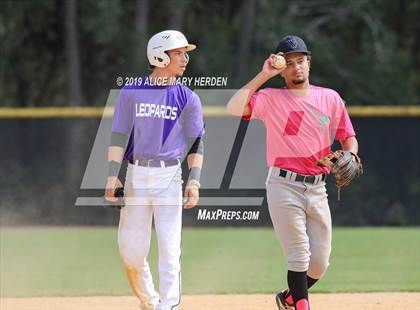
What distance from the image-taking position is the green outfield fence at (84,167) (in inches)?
691

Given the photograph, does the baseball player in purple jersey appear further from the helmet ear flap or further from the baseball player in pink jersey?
the baseball player in pink jersey

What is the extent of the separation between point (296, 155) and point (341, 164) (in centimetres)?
33

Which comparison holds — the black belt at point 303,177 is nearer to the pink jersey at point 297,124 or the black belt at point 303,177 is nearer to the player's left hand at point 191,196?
the pink jersey at point 297,124

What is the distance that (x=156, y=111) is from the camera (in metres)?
6.45

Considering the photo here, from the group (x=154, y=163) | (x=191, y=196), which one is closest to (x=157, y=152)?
(x=154, y=163)

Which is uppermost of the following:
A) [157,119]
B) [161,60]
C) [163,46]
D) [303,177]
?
[163,46]

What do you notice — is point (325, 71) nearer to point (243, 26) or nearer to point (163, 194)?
point (243, 26)

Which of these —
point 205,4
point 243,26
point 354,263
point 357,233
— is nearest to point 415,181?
point 357,233

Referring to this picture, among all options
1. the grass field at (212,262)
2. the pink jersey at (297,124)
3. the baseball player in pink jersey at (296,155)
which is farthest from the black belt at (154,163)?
the grass field at (212,262)

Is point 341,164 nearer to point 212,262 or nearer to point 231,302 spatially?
point 231,302

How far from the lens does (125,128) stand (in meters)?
6.55

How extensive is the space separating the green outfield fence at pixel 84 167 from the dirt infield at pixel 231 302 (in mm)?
8340

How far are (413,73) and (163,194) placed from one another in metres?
21.1

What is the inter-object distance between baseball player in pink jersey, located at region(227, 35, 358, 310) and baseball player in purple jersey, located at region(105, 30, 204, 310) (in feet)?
1.41
